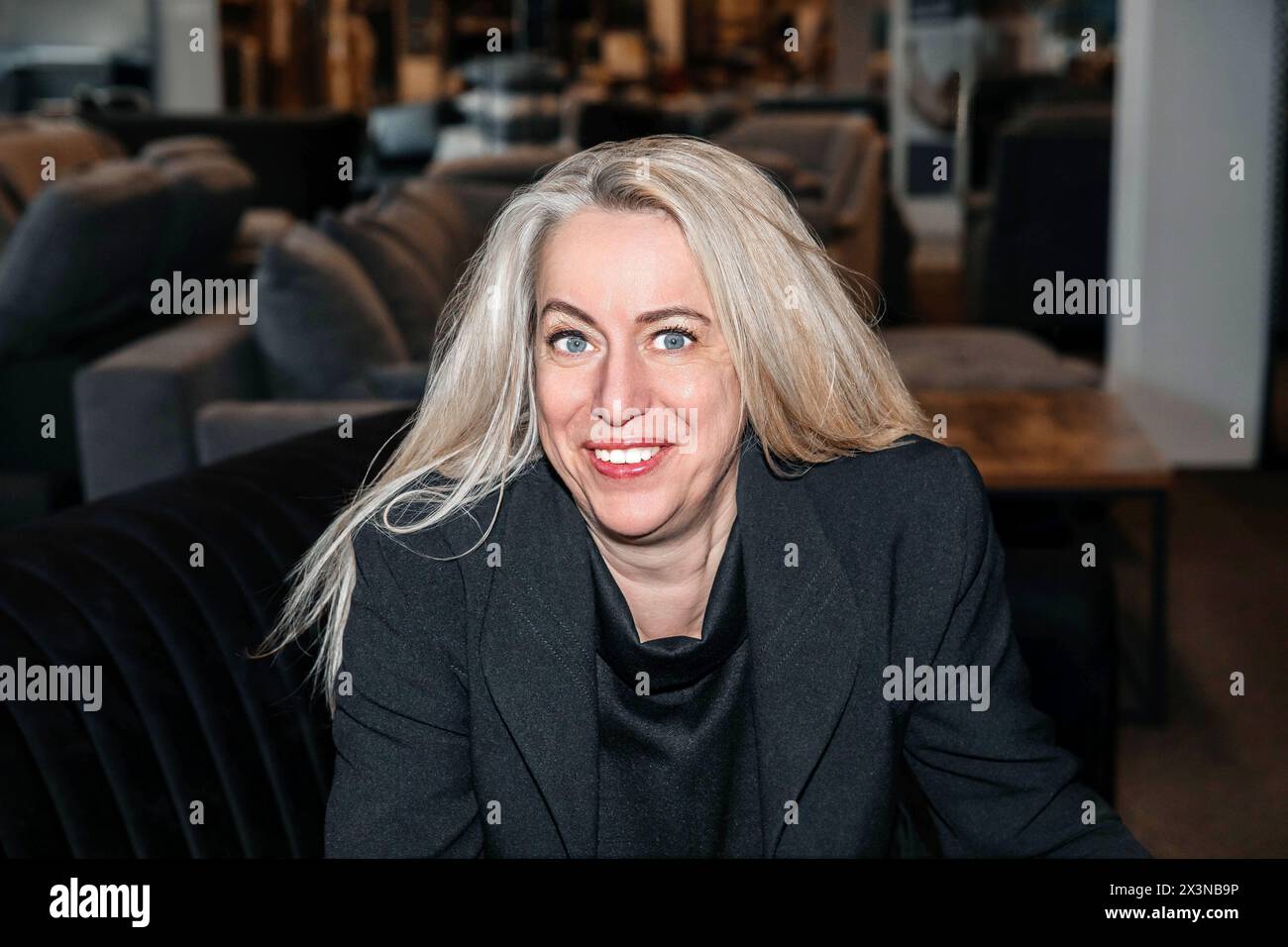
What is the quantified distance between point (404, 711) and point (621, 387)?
0.38 metres

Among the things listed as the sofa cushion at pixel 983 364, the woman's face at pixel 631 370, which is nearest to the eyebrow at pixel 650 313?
the woman's face at pixel 631 370

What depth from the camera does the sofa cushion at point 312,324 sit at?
10.4 ft

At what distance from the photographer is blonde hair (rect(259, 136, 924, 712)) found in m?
1.32

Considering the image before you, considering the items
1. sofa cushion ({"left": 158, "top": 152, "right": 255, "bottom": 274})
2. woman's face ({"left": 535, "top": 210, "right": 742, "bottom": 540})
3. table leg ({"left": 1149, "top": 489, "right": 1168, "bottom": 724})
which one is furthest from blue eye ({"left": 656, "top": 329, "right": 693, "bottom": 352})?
sofa cushion ({"left": 158, "top": 152, "right": 255, "bottom": 274})

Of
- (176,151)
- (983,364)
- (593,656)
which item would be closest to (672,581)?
(593,656)

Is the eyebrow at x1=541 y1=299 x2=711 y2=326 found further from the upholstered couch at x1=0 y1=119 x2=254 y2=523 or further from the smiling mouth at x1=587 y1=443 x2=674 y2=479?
the upholstered couch at x1=0 y1=119 x2=254 y2=523

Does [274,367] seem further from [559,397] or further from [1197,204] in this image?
[1197,204]

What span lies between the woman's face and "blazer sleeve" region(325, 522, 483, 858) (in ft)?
0.61

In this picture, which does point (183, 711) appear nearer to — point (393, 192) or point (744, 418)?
point (744, 418)

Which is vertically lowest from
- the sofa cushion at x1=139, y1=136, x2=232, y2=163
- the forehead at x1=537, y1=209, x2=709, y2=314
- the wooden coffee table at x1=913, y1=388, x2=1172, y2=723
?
the wooden coffee table at x1=913, y1=388, x2=1172, y2=723

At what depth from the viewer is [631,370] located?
4.18 ft

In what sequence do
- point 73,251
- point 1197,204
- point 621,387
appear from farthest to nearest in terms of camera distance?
point 1197,204, point 73,251, point 621,387
